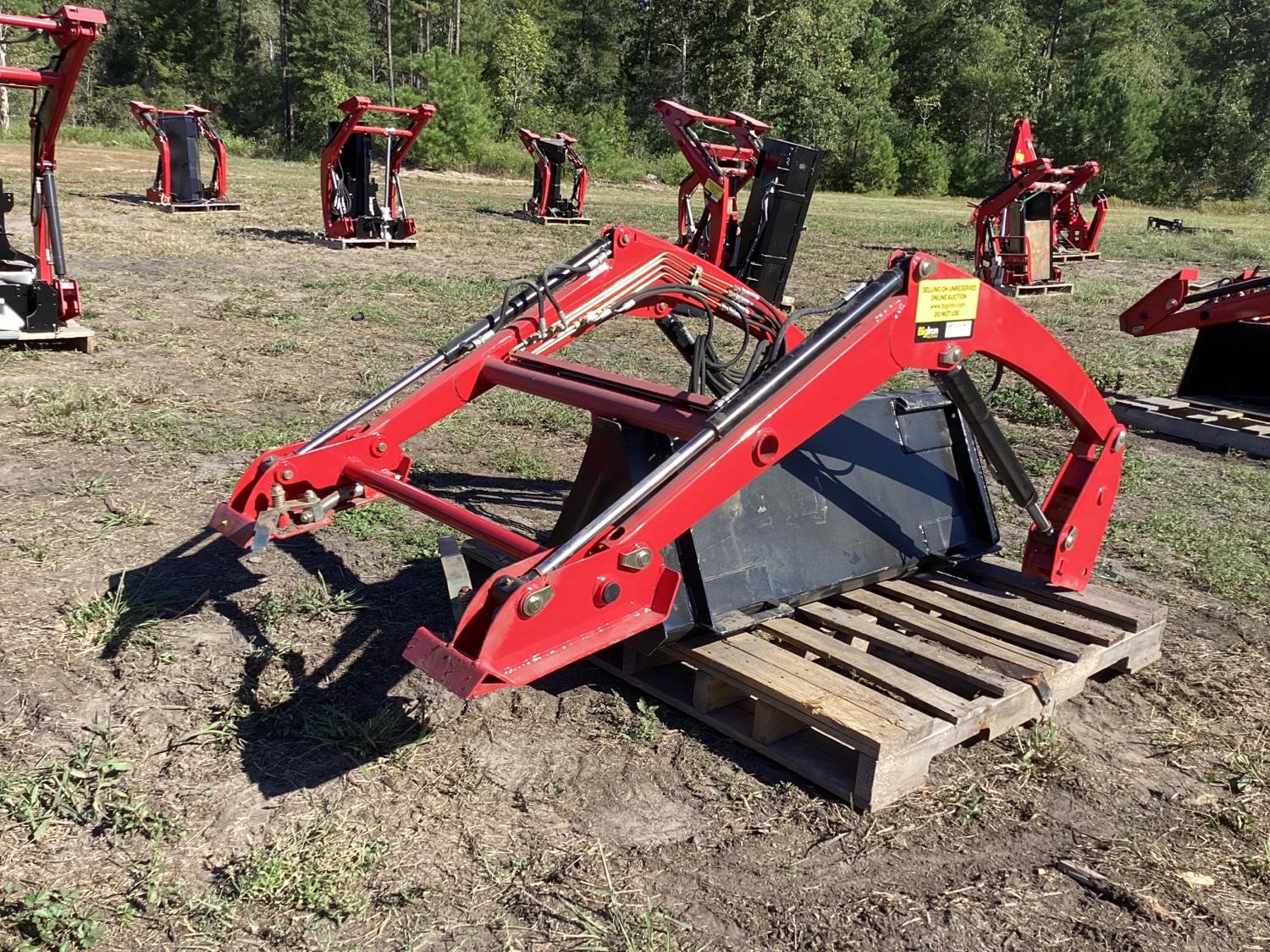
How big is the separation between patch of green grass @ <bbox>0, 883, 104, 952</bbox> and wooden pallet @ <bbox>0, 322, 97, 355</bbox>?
6688mm

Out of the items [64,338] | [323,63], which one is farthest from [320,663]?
[323,63]

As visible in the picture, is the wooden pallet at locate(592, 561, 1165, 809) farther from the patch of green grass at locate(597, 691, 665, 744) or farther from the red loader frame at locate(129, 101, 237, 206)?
the red loader frame at locate(129, 101, 237, 206)

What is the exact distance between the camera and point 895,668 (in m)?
3.53

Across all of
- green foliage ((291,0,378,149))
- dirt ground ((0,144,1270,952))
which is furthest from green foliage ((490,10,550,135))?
dirt ground ((0,144,1270,952))

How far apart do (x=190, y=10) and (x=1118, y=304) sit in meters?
49.2

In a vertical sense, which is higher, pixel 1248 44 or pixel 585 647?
pixel 1248 44

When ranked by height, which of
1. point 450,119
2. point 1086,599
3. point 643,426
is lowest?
point 1086,599

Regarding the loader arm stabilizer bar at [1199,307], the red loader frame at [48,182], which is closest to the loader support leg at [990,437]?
the loader arm stabilizer bar at [1199,307]

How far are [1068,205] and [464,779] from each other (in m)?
18.4

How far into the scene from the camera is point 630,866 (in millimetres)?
2801

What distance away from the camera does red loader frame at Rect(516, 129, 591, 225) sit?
805 inches

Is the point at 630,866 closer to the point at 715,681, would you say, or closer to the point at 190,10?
the point at 715,681

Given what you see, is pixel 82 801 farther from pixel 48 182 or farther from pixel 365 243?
pixel 365 243

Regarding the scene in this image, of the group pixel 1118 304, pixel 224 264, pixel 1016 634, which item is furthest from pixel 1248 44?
pixel 1016 634
